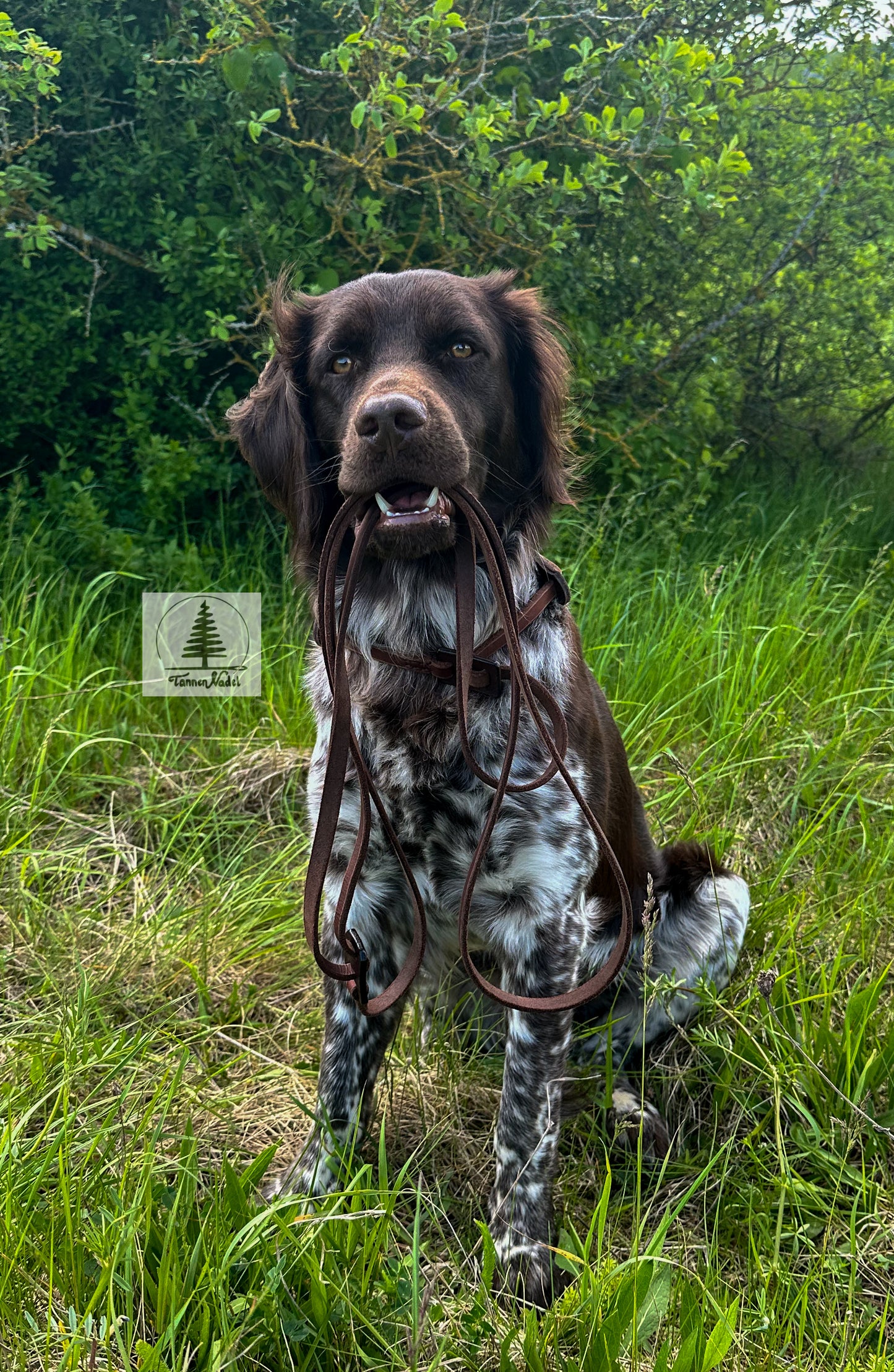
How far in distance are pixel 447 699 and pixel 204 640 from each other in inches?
80.4

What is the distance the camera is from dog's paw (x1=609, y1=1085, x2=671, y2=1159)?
209cm

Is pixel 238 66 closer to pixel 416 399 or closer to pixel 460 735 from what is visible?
pixel 416 399

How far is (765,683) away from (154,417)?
9.21ft

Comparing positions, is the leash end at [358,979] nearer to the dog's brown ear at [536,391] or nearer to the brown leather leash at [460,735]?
the brown leather leash at [460,735]

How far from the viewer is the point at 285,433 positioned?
7.09 ft

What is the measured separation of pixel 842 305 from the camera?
5.41m

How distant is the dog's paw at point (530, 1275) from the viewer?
1837 millimetres

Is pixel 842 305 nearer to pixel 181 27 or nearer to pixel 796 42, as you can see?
pixel 796 42

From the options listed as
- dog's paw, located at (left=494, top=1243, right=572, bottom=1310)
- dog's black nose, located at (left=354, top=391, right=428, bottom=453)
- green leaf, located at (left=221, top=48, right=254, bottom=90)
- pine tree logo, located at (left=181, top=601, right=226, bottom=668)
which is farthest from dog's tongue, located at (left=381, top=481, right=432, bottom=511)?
green leaf, located at (left=221, top=48, right=254, bottom=90)

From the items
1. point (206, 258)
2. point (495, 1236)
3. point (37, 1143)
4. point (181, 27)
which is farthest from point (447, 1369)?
point (181, 27)
